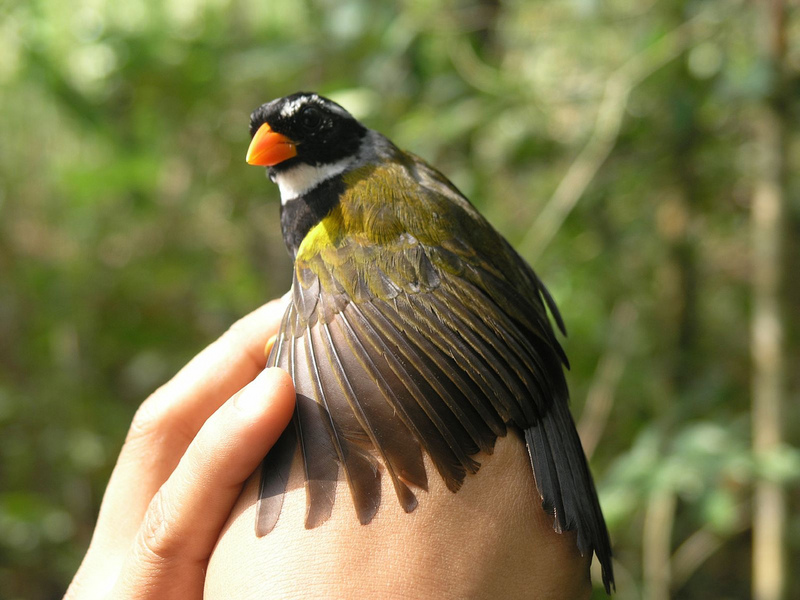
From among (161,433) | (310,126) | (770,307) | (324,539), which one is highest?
(310,126)

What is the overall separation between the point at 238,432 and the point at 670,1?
276cm

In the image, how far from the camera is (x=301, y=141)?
6.81 ft

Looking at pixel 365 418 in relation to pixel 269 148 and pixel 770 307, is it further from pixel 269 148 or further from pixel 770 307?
pixel 770 307

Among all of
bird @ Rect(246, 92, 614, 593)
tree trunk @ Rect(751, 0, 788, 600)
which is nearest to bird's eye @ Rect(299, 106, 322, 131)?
bird @ Rect(246, 92, 614, 593)

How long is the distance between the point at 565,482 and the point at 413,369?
15.6 inches

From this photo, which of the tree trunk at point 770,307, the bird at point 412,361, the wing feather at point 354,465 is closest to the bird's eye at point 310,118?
the bird at point 412,361

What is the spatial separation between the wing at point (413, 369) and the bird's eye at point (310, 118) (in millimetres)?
518

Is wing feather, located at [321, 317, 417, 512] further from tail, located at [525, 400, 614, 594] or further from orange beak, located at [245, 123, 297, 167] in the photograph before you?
orange beak, located at [245, 123, 297, 167]

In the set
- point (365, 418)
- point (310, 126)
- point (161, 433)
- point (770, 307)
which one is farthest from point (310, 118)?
point (770, 307)

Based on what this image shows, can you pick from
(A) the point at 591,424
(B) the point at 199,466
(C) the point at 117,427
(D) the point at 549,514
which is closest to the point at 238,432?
(B) the point at 199,466

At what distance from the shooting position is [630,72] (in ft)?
8.28

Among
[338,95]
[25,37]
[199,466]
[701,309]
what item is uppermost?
[25,37]

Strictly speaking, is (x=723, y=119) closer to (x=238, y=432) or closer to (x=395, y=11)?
(x=395, y=11)

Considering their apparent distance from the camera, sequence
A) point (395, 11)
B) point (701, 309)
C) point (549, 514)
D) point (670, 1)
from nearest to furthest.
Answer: point (549, 514) → point (395, 11) → point (670, 1) → point (701, 309)
